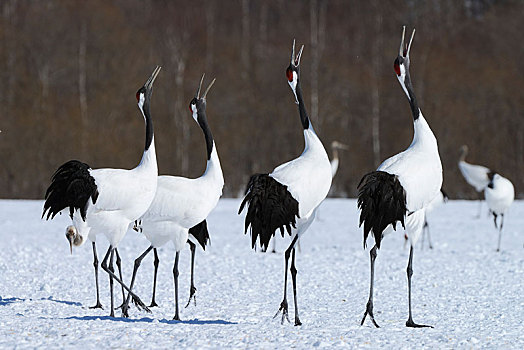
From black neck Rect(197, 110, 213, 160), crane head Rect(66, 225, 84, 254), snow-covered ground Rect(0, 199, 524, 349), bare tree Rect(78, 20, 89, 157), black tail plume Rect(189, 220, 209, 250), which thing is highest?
bare tree Rect(78, 20, 89, 157)

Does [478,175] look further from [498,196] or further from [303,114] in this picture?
[303,114]

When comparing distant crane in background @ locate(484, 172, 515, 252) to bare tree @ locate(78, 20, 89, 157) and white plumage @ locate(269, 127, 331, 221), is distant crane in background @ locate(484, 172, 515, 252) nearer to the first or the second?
white plumage @ locate(269, 127, 331, 221)

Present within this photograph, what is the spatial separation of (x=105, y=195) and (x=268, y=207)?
125cm

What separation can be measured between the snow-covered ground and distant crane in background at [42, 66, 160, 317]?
73 centimetres

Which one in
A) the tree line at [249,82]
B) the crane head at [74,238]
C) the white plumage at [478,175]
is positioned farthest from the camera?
the tree line at [249,82]

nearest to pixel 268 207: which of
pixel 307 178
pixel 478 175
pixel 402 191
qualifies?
pixel 307 178

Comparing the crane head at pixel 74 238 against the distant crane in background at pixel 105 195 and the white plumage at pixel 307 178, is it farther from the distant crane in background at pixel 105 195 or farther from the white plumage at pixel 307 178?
the white plumage at pixel 307 178

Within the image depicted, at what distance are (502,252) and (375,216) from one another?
590 centimetres

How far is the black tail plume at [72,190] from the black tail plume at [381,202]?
202 centimetres

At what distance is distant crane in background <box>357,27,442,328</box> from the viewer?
5.55 metres

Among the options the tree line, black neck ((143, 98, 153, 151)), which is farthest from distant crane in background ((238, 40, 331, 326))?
the tree line

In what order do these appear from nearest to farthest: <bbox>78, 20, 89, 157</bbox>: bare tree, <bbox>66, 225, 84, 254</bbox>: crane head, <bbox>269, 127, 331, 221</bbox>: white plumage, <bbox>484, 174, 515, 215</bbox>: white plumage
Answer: <bbox>269, 127, 331, 221</bbox>: white plumage, <bbox>66, 225, 84, 254</bbox>: crane head, <bbox>484, 174, 515, 215</bbox>: white plumage, <bbox>78, 20, 89, 157</bbox>: bare tree

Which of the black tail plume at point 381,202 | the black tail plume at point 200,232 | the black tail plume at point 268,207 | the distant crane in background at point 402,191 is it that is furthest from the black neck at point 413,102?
the black tail plume at point 200,232

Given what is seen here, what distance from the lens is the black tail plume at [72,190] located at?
5.83 m
